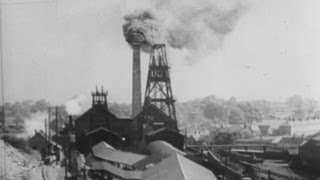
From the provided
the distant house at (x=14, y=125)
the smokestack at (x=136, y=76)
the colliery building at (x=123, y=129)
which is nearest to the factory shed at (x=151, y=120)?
the colliery building at (x=123, y=129)

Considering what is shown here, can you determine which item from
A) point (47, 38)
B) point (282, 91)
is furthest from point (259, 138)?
point (47, 38)

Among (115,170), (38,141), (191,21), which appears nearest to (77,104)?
(38,141)

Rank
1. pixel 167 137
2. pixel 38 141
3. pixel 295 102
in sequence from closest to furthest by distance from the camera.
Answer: pixel 295 102 → pixel 38 141 → pixel 167 137

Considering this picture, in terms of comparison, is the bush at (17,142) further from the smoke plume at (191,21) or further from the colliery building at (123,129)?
the smoke plume at (191,21)

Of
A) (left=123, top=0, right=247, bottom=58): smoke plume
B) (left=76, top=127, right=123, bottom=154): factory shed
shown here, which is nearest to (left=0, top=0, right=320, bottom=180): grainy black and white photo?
(left=123, top=0, right=247, bottom=58): smoke plume

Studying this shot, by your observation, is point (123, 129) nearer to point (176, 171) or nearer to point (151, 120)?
point (151, 120)
